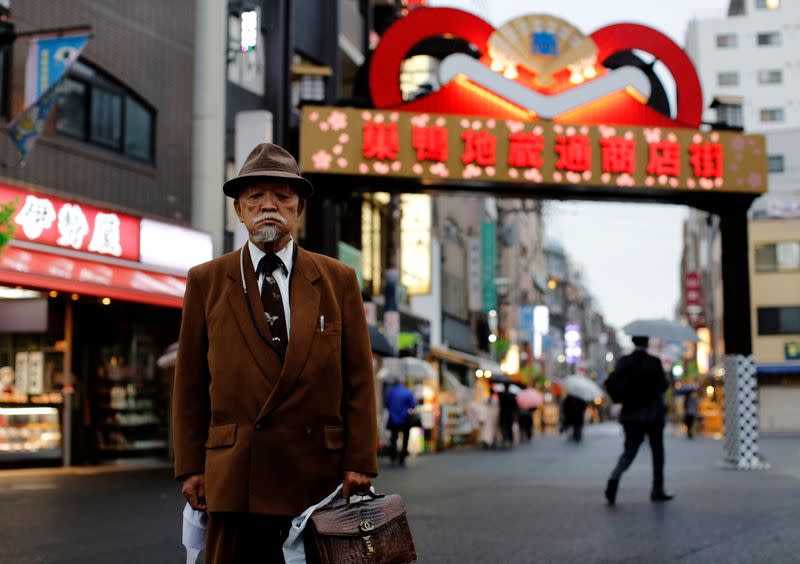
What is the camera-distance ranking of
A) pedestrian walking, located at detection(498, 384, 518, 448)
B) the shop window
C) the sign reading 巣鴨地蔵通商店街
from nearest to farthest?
the sign reading 巣鴨地蔵通商店街 → the shop window → pedestrian walking, located at detection(498, 384, 518, 448)

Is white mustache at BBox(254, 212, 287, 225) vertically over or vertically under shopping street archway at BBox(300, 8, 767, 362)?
under

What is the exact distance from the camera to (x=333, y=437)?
13.2 feet

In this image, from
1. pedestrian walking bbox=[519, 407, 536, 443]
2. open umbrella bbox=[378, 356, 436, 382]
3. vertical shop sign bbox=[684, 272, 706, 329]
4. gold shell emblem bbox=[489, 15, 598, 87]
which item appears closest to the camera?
gold shell emblem bbox=[489, 15, 598, 87]

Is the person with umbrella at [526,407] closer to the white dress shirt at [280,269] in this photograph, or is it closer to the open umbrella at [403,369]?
the open umbrella at [403,369]

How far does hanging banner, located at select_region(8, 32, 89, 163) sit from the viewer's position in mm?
16031

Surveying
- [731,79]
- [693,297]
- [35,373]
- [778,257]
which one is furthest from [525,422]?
[731,79]

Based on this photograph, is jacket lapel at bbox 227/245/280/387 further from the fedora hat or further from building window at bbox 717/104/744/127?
building window at bbox 717/104/744/127

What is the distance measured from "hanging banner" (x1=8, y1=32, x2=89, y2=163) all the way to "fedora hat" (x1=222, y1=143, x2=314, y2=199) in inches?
491

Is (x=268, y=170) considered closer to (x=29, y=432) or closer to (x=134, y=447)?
(x=29, y=432)

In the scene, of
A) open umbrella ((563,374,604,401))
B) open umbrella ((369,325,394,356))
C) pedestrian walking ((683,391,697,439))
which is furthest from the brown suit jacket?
pedestrian walking ((683,391,697,439))

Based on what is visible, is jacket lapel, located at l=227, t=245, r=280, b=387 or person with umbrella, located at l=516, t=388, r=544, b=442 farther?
person with umbrella, located at l=516, t=388, r=544, b=442

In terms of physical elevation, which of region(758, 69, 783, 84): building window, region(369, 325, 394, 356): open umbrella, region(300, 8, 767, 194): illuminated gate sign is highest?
region(758, 69, 783, 84): building window

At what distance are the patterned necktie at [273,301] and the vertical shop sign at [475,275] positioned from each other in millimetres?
44975

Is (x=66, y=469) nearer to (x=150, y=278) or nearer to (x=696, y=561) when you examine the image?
(x=150, y=278)
